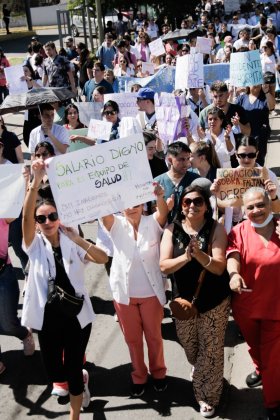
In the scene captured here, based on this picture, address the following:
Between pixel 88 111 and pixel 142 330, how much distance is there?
5.19m

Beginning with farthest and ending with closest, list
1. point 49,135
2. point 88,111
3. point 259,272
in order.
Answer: point 88,111 < point 49,135 < point 259,272

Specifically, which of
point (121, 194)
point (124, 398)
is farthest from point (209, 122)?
point (124, 398)

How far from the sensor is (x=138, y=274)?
4.75m

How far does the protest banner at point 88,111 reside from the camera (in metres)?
9.45

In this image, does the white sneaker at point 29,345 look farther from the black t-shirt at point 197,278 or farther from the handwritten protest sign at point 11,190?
the black t-shirt at point 197,278

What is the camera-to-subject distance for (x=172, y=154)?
5.49 metres

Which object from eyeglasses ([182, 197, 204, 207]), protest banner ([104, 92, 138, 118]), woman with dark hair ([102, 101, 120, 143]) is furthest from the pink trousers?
protest banner ([104, 92, 138, 118])

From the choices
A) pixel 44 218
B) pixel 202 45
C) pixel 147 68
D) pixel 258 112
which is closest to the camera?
pixel 44 218

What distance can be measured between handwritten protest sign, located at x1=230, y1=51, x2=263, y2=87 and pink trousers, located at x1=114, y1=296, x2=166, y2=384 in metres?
4.84

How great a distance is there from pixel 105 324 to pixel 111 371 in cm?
89

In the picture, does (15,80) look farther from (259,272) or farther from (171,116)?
(259,272)

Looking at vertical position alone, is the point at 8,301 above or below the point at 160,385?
above

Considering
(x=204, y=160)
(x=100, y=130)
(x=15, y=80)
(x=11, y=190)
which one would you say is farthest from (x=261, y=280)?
(x=15, y=80)

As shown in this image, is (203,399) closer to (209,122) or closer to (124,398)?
(124,398)
